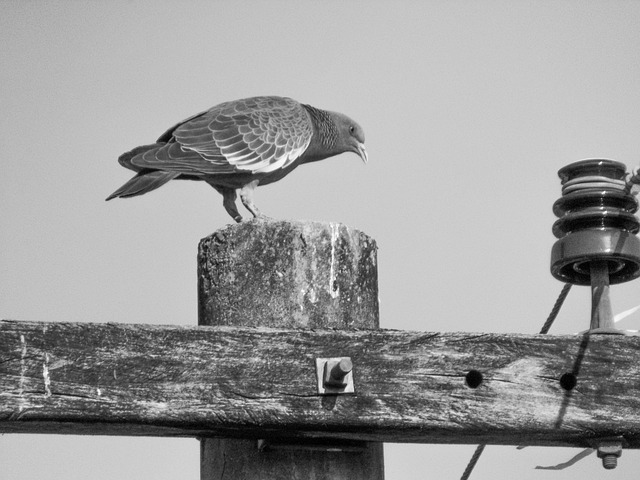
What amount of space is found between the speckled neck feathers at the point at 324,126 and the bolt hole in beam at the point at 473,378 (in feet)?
18.1

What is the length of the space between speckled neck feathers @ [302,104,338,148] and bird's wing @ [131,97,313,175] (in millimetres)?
336

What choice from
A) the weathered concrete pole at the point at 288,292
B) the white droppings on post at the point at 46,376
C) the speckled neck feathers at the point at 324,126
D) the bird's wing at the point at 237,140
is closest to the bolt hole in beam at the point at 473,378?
the weathered concrete pole at the point at 288,292

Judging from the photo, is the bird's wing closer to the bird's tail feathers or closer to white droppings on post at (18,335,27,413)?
the bird's tail feathers

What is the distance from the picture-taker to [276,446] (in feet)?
9.11

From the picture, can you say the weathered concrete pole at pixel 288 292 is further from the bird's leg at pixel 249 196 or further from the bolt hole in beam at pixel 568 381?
the bird's leg at pixel 249 196

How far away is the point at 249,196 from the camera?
22.8 ft

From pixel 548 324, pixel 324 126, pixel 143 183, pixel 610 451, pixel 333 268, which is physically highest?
pixel 324 126

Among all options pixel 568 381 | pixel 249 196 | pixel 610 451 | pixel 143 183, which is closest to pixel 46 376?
pixel 568 381

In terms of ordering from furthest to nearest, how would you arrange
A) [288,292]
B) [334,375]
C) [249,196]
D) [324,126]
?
[324,126] → [249,196] → [288,292] → [334,375]

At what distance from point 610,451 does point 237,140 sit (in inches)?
183

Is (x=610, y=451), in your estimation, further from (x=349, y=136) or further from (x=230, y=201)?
(x=349, y=136)

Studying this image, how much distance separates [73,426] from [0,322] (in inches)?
12.9

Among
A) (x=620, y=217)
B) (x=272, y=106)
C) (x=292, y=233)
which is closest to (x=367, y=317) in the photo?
(x=292, y=233)

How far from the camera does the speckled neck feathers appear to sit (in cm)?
820
